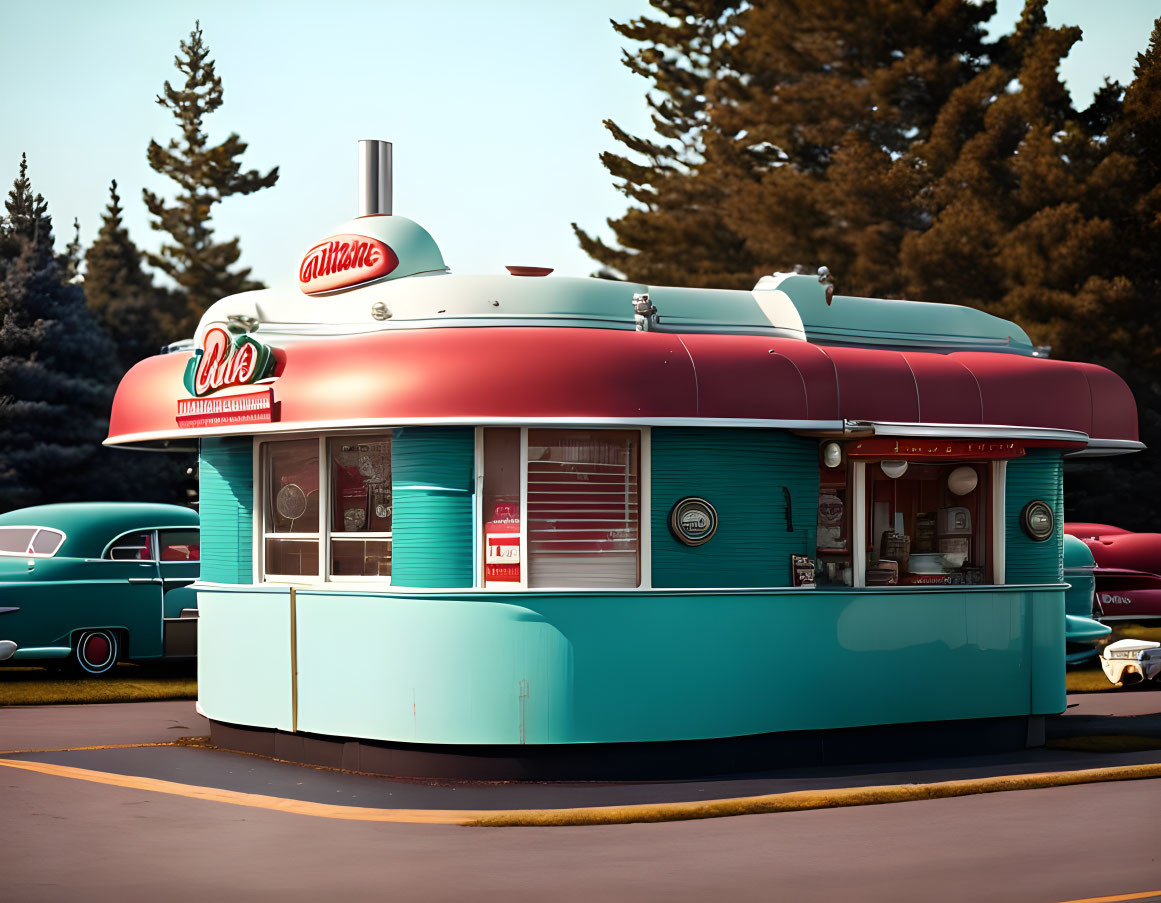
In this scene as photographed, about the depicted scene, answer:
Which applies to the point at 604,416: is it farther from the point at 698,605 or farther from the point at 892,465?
the point at 892,465

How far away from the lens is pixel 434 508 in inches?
499

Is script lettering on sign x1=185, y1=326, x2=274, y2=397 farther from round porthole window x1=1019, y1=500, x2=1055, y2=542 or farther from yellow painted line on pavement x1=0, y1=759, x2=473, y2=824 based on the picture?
round porthole window x1=1019, y1=500, x2=1055, y2=542

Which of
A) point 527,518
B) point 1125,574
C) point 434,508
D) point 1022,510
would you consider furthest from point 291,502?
point 1125,574

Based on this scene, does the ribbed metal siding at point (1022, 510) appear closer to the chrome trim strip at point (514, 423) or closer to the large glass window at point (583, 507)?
the chrome trim strip at point (514, 423)

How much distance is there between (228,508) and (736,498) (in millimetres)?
4593

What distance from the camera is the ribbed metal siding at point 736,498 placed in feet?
42.1

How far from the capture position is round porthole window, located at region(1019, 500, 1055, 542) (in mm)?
14672

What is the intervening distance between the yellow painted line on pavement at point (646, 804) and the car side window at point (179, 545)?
868 cm

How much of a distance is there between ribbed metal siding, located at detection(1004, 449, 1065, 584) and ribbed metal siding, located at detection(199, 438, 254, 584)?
272 inches

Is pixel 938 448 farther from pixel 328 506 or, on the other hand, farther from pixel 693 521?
pixel 328 506

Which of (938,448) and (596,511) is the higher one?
(938,448)

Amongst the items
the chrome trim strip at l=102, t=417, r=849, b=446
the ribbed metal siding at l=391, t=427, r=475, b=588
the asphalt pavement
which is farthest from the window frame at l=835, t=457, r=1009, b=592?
the ribbed metal siding at l=391, t=427, r=475, b=588

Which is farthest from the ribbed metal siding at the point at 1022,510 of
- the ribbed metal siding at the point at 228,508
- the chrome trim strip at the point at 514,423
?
the ribbed metal siding at the point at 228,508

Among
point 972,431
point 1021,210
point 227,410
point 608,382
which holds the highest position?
point 1021,210
